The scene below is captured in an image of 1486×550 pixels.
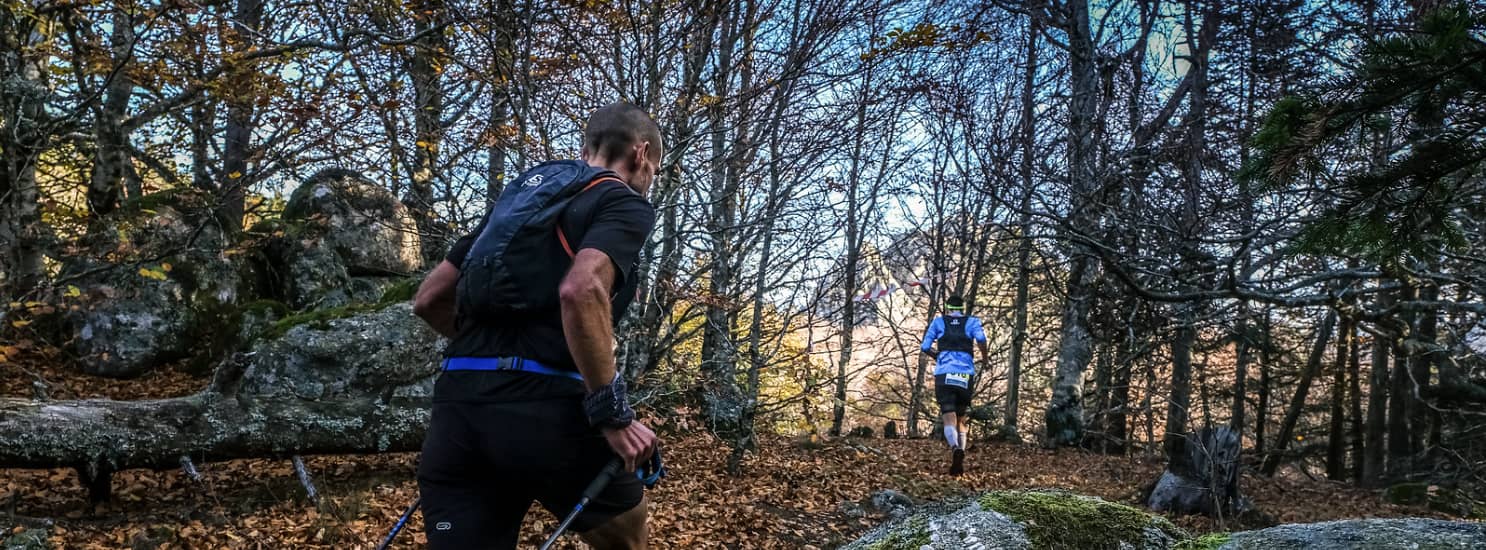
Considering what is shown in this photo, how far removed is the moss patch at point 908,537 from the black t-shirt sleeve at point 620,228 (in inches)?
45.3

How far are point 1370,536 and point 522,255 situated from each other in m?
2.37

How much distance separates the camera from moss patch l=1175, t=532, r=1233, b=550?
80.8 inches

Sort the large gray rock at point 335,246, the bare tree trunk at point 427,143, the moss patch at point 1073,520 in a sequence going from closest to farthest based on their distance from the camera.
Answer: the moss patch at point 1073,520 < the bare tree trunk at point 427,143 < the large gray rock at point 335,246

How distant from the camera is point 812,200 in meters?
8.30

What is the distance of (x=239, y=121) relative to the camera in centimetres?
1067

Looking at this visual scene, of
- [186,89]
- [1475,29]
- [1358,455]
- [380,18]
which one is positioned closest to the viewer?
[1475,29]

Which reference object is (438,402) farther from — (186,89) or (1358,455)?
(1358,455)

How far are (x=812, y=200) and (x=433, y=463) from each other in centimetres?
643

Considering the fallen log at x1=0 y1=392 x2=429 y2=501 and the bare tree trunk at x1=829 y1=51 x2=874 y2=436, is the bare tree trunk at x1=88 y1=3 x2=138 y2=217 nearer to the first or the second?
the fallen log at x1=0 y1=392 x2=429 y2=501

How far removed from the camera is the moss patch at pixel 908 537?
2258mm

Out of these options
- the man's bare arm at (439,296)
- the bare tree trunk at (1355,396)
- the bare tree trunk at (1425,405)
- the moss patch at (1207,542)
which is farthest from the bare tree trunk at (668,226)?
the bare tree trunk at (1355,396)

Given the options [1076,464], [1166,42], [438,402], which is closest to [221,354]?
[438,402]

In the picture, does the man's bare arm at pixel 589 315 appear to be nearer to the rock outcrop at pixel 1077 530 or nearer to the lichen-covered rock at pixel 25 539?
the rock outcrop at pixel 1077 530

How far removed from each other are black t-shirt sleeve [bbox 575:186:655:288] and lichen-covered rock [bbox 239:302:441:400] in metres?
5.60
